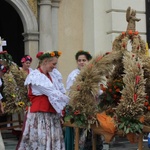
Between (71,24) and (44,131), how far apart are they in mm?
5058

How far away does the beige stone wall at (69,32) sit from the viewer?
9773 millimetres

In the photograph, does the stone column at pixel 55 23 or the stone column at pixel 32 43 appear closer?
the stone column at pixel 32 43

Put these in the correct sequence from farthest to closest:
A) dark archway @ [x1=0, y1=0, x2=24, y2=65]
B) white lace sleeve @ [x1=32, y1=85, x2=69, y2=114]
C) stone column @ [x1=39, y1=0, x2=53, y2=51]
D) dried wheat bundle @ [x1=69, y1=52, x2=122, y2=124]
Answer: dark archway @ [x1=0, y1=0, x2=24, y2=65] < stone column @ [x1=39, y1=0, x2=53, y2=51] < white lace sleeve @ [x1=32, y1=85, x2=69, y2=114] < dried wheat bundle @ [x1=69, y1=52, x2=122, y2=124]

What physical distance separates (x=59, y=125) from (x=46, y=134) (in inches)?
9.2

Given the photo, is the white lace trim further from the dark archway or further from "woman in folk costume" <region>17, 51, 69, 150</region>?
the dark archway

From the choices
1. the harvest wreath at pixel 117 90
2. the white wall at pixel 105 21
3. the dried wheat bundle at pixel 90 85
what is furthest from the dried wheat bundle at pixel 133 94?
the white wall at pixel 105 21

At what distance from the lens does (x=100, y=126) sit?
14.5 feet

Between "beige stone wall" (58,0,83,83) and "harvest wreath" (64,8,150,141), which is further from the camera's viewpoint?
"beige stone wall" (58,0,83,83)

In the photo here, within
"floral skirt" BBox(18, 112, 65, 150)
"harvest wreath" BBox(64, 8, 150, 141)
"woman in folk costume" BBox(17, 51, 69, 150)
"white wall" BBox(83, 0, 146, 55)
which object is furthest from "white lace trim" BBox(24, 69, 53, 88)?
"white wall" BBox(83, 0, 146, 55)

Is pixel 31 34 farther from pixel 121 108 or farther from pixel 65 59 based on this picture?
pixel 121 108

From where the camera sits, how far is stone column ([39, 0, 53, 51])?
30.9ft

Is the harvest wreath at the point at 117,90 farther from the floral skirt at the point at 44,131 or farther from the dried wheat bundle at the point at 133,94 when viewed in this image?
the floral skirt at the point at 44,131

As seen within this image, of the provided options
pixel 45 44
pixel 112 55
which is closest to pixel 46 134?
pixel 112 55

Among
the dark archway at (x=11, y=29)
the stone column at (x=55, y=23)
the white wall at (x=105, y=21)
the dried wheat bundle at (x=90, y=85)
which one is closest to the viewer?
the dried wheat bundle at (x=90, y=85)
